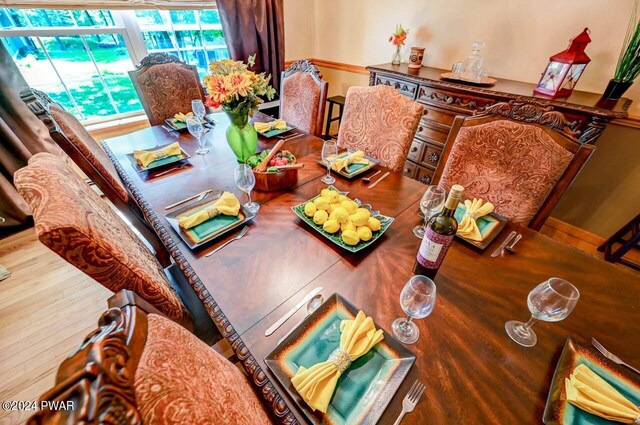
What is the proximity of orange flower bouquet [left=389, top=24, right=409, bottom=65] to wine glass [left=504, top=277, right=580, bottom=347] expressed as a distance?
2362 millimetres

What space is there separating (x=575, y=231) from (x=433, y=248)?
220 centimetres

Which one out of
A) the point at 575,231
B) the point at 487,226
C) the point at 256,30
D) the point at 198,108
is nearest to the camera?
the point at 487,226

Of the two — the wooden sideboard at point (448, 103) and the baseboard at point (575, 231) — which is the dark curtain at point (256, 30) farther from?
the baseboard at point (575, 231)

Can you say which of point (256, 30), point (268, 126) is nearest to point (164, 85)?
point (268, 126)

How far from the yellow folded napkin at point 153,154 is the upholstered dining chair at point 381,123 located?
969 mm

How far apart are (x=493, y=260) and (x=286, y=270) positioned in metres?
0.65

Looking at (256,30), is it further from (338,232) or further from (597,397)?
(597,397)

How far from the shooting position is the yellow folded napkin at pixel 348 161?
1.21 m

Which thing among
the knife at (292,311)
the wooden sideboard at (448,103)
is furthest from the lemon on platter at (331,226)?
the wooden sideboard at (448,103)

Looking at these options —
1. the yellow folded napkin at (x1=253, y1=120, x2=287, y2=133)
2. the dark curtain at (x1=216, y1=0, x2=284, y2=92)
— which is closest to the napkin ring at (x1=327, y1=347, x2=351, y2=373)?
the yellow folded napkin at (x1=253, y1=120, x2=287, y2=133)

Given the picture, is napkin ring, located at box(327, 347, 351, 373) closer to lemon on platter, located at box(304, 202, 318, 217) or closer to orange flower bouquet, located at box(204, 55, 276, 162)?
lemon on platter, located at box(304, 202, 318, 217)

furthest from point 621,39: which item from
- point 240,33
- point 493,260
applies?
point 240,33

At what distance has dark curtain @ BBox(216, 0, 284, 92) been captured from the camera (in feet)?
8.02

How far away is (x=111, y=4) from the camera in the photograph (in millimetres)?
1899
